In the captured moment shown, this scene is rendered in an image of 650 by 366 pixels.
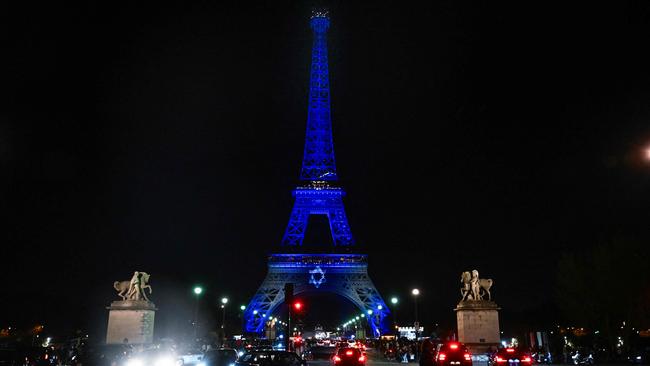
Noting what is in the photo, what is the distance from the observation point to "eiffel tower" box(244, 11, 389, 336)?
92375 millimetres

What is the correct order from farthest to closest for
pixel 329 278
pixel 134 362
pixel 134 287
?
pixel 329 278 → pixel 134 287 → pixel 134 362

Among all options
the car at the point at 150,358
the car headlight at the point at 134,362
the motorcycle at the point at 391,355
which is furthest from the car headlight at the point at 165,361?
the motorcycle at the point at 391,355

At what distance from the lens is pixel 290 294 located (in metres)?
29.2

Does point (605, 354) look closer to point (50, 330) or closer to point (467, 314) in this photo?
point (467, 314)

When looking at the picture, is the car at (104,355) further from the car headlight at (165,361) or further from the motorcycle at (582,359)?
the motorcycle at (582,359)

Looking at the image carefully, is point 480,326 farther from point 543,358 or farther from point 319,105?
point 319,105

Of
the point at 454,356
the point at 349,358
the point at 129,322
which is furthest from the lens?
the point at 129,322

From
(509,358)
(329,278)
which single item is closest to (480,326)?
(509,358)

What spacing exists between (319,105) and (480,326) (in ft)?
237

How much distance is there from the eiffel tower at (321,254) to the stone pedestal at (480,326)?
169 feet

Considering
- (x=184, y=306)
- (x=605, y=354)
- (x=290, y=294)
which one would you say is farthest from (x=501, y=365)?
(x=184, y=306)

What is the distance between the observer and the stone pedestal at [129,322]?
3862cm

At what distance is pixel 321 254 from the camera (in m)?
95.6

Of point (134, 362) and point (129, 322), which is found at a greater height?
point (129, 322)
